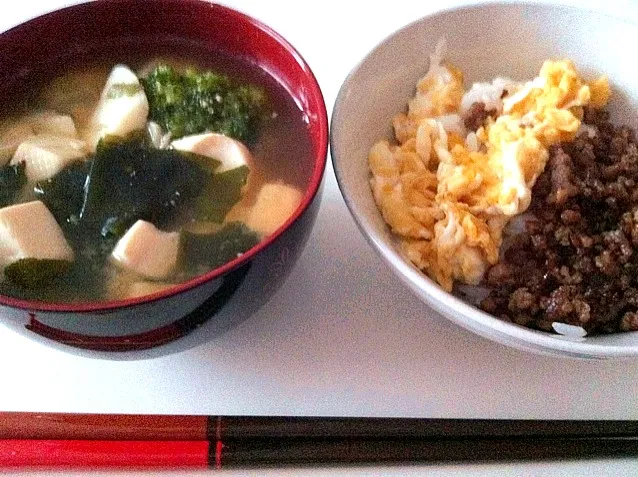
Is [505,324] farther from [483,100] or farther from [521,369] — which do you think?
[483,100]

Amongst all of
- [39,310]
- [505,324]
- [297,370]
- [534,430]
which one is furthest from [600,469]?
[39,310]

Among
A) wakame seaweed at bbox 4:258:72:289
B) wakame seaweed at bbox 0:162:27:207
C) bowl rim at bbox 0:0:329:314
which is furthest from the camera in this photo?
wakame seaweed at bbox 0:162:27:207

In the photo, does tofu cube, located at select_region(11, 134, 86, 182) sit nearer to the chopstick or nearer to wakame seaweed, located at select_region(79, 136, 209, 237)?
wakame seaweed, located at select_region(79, 136, 209, 237)

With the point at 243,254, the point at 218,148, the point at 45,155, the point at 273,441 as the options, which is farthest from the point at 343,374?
the point at 45,155

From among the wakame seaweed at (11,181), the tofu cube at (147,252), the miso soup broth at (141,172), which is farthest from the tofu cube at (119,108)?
the tofu cube at (147,252)

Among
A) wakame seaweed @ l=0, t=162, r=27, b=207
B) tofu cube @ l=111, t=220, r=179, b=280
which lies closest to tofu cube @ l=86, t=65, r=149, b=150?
wakame seaweed @ l=0, t=162, r=27, b=207

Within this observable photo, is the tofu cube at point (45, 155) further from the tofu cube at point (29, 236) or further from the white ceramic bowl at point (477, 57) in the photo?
the white ceramic bowl at point (477, 57)

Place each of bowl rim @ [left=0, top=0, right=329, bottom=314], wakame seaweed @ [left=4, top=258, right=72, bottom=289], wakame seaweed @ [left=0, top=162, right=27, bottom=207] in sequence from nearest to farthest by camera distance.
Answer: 1. bowl rim @ [left=0, top=0, right=329, bottom=314]
2. wakame seaweed @ [left=4, top=258, right=72, bottom=289]
3. wakame seaweed @ [left=0, top=162, right=27, bottom=207]
